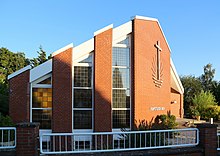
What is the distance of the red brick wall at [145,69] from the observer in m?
17.8

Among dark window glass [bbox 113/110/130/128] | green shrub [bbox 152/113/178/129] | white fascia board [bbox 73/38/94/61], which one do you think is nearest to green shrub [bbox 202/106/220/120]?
green shrub [bbox 152/113/178/129]

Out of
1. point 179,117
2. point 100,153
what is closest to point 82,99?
point 100,153

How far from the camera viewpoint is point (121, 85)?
17578mm

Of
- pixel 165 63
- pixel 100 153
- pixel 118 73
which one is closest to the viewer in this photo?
pixel 100 153

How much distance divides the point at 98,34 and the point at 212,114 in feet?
66.1

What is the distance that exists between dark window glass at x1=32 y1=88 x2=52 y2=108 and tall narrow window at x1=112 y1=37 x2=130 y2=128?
3745mm

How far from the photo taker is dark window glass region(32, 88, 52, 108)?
15.9m

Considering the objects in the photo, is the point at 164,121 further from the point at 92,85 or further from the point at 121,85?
the point at 92,85

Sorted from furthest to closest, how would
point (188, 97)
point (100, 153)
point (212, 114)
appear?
point (188, 97) → point (212, 114) → point (100, 153)

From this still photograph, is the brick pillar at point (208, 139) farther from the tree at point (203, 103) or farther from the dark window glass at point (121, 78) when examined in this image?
the tree at point (203, 103)

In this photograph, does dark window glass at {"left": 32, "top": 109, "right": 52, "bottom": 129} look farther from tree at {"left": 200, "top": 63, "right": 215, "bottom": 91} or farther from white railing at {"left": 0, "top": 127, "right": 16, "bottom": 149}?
tree at {"left": 200, "top": 63, "right": 215, "bottom": 91}

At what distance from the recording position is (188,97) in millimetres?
40312

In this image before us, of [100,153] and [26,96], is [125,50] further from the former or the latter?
[100,153]

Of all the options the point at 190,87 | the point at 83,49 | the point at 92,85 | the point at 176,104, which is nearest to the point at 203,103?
the point at 176,104
